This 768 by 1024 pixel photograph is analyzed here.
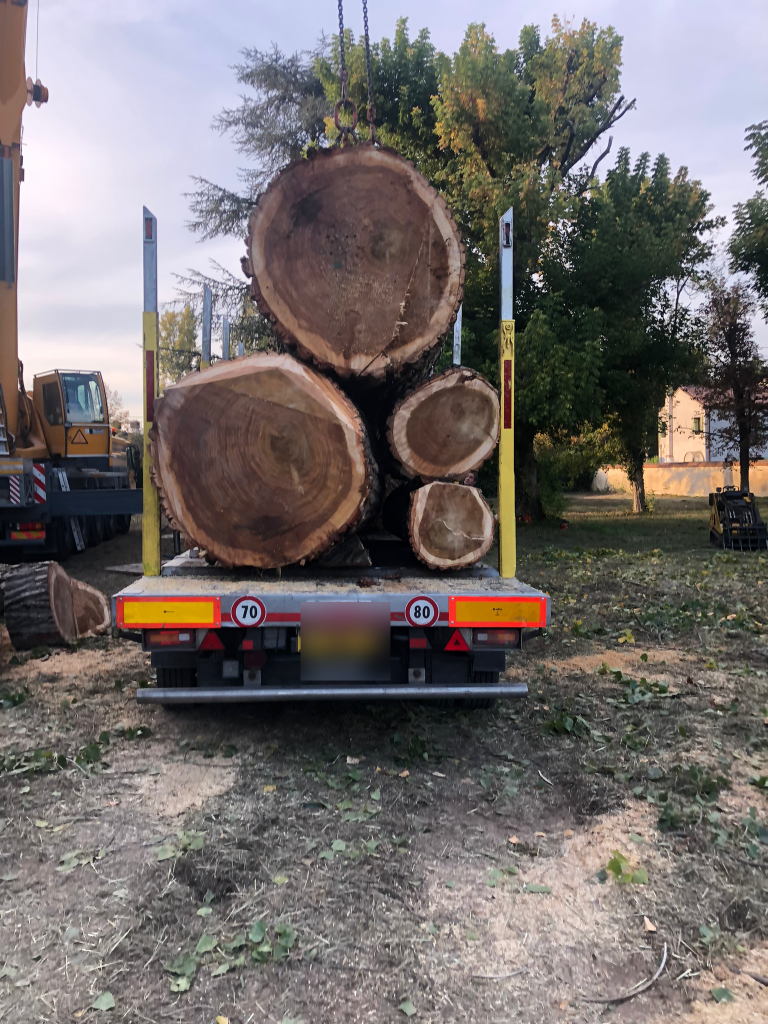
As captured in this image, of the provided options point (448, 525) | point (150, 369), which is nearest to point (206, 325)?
point (150, 369)

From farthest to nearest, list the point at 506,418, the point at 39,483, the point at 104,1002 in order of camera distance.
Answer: the point at 39,483 → the point at 506,418 → the point at 104,1002

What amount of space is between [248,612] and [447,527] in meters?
1.27

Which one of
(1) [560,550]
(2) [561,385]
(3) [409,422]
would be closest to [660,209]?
(2) [561,385]

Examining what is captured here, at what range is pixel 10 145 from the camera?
29.4ft

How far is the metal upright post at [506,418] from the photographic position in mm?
3994

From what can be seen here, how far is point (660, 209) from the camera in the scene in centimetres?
1691

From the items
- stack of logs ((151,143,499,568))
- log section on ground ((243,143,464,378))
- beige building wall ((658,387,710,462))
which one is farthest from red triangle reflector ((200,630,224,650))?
beige building wall ((658,387,710,462))

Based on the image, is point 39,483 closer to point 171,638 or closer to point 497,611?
point 171,638

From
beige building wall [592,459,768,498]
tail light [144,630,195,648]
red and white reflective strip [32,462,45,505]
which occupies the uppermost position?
beige building wall [592,459,768,498]

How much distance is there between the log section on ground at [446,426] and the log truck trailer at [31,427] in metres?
4.56

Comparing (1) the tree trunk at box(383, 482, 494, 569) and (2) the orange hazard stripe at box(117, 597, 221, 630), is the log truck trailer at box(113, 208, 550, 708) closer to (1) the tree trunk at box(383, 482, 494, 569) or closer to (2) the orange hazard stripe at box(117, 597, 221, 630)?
(2) the orange hazard stripe at box(117, 597, 221, 630)

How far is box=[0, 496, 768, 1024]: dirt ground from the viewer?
7.13 ft

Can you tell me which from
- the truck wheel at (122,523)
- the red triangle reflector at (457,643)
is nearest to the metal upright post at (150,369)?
the red triangle reflector at (457,643)

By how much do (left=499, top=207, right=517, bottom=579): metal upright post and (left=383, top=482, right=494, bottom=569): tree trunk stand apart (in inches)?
4.7
